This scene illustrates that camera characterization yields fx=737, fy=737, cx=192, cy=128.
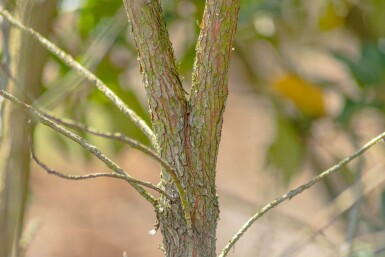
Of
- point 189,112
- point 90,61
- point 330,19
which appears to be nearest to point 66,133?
point 189,112

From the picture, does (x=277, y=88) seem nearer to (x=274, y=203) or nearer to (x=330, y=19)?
(x=330, y=19)

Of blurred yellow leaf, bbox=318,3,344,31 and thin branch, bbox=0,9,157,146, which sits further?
blurred yellow leaf, bbox=318,3,344,31

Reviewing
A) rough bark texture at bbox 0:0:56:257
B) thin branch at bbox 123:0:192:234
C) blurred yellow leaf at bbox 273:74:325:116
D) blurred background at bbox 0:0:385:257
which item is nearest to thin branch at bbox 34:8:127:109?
blurred background at bbox 0:0:385:257

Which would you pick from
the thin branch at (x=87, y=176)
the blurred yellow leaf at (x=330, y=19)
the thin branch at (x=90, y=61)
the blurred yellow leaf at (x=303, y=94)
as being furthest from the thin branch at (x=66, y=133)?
the blurred yellow leaf at (x=330, y=19)

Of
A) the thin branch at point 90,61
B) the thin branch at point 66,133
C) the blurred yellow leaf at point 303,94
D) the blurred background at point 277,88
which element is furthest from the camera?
the blurred yellow leaf at point 303,94

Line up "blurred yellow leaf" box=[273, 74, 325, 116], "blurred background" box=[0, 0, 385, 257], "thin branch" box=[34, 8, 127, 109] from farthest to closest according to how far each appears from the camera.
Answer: "blurred yellow leaf" box=[273, 74, 325, 116] → "blurred background" box=[0, 0, 385, 257] → "thin branch" box=[34, 8, 127, 109]

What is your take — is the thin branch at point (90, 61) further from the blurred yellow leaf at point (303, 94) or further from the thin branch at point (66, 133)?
the blurred yellow leaf at point (303, 94)

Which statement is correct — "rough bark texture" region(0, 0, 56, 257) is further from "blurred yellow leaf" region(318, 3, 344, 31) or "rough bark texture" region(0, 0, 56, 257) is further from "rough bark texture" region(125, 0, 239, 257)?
"blurred yellow leaf" region(318, 3, 344, 31)
